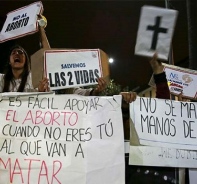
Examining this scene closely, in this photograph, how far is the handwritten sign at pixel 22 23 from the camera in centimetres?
399

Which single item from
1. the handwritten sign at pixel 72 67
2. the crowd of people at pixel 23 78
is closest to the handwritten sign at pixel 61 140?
A: the handwritten sign at pixel 72 67

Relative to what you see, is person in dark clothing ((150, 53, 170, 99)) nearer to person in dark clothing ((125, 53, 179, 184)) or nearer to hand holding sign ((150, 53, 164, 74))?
hand holding sign ((150, 53, 164, 74))

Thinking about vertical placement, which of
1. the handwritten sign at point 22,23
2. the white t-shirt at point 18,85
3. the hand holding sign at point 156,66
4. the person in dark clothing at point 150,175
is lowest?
the person in dark clothing at point 150,175

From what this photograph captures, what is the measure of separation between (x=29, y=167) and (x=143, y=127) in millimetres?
1045

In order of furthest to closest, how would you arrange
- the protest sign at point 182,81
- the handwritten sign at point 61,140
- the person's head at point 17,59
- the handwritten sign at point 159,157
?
the protest sign at point 182,81, the person's head at point 17,59, the handwritten sign at point 159,157, the handwritten sign at point 61,140

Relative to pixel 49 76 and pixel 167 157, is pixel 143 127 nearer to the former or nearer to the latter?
pixel 167 157

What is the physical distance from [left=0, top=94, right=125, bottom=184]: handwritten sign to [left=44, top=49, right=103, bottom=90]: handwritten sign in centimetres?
14

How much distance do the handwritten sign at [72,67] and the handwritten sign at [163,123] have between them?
467mm

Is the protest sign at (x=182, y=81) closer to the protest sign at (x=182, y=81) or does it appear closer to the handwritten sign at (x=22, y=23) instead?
the protest sign at (x=182, y=81)

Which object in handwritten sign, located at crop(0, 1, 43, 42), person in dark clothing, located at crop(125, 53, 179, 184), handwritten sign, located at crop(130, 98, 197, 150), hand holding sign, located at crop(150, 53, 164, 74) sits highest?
handwritten sign, located at crop(0, 1, 43, 42)

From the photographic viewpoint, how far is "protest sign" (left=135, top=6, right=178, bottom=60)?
3338 mm

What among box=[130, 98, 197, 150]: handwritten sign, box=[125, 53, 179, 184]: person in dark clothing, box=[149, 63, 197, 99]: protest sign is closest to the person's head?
box=[130, 98, 197, 150]: handwritten sign

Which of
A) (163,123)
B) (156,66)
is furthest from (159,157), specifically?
(156,66)

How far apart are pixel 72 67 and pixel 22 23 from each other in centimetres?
82
